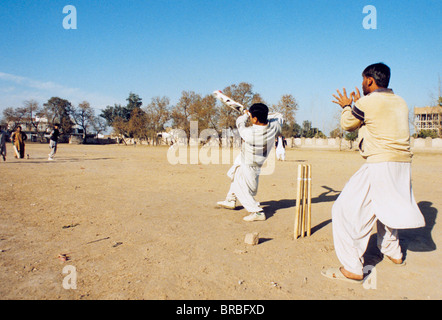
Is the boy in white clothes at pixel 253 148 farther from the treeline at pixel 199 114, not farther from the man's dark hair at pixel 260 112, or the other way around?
the treeline at pixel 199 114

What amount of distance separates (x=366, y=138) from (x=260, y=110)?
2116 millimetres

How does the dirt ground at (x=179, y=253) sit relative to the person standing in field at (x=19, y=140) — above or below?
below

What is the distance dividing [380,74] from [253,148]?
2.41 meters

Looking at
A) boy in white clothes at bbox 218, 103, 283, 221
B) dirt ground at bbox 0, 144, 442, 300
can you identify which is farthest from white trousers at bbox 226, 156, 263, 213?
dirt ground at bbox 0, 144, 442, 300

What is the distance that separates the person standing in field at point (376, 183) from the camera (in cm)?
297

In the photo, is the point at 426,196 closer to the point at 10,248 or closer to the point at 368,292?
the point at 368,292

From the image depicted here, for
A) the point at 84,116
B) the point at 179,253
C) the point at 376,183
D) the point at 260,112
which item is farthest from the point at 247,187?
the point at 84,116

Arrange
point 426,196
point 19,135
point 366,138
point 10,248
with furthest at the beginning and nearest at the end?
A: point 19,135
point 426,196
point 10,248
point 366,138

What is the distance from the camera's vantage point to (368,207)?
10.3 feet

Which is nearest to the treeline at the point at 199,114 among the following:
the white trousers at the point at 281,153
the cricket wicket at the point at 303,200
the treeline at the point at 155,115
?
the treeline at the point at 155,115

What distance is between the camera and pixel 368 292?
107 inches

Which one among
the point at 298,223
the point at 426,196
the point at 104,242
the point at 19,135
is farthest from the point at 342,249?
the point at 19,135

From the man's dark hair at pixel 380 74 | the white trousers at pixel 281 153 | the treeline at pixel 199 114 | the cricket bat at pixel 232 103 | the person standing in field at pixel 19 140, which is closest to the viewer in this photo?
the man's dark hair at pixel 380 74

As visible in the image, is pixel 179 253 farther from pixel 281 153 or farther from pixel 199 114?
pixel 199 114
